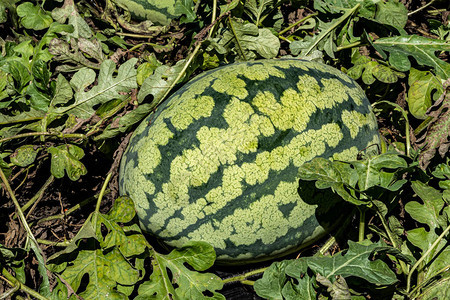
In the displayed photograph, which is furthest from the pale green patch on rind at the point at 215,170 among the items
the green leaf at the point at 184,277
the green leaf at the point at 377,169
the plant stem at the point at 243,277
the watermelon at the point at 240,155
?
the plant stem at the point at 243,277

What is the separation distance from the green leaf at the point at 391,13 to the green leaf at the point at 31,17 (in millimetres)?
2272

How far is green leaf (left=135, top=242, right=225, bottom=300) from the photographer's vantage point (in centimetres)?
222

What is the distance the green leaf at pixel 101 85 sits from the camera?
2547mm

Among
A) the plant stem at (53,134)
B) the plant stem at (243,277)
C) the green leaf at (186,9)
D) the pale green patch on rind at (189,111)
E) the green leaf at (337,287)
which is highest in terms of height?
the green leaf at (186,9)

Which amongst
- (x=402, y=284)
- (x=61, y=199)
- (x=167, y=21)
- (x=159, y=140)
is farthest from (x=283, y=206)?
(x=167, y=21)

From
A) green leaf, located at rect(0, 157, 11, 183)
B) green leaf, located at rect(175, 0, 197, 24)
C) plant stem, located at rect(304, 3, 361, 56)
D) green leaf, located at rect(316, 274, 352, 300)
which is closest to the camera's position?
green leaf, located at rect(316, 274, 352, 300)

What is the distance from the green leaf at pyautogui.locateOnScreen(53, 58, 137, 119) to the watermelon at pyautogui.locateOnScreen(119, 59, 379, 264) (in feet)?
1.15

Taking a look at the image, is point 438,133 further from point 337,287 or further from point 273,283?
point 273,283

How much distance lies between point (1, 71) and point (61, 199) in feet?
2.91

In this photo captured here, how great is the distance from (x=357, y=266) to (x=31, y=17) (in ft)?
8.57

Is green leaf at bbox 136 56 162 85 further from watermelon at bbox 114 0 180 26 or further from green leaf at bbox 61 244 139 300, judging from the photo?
green leaf at bbox 61 244 139 300

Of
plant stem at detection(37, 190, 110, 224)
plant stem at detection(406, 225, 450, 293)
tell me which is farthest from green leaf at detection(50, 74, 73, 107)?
plant stem at detection(406, 225, 450, 293)

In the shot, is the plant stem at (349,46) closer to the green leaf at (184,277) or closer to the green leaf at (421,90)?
the green leaf at (421,90)

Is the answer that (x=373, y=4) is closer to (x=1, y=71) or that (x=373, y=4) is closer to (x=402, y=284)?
(x=402, y=284)
